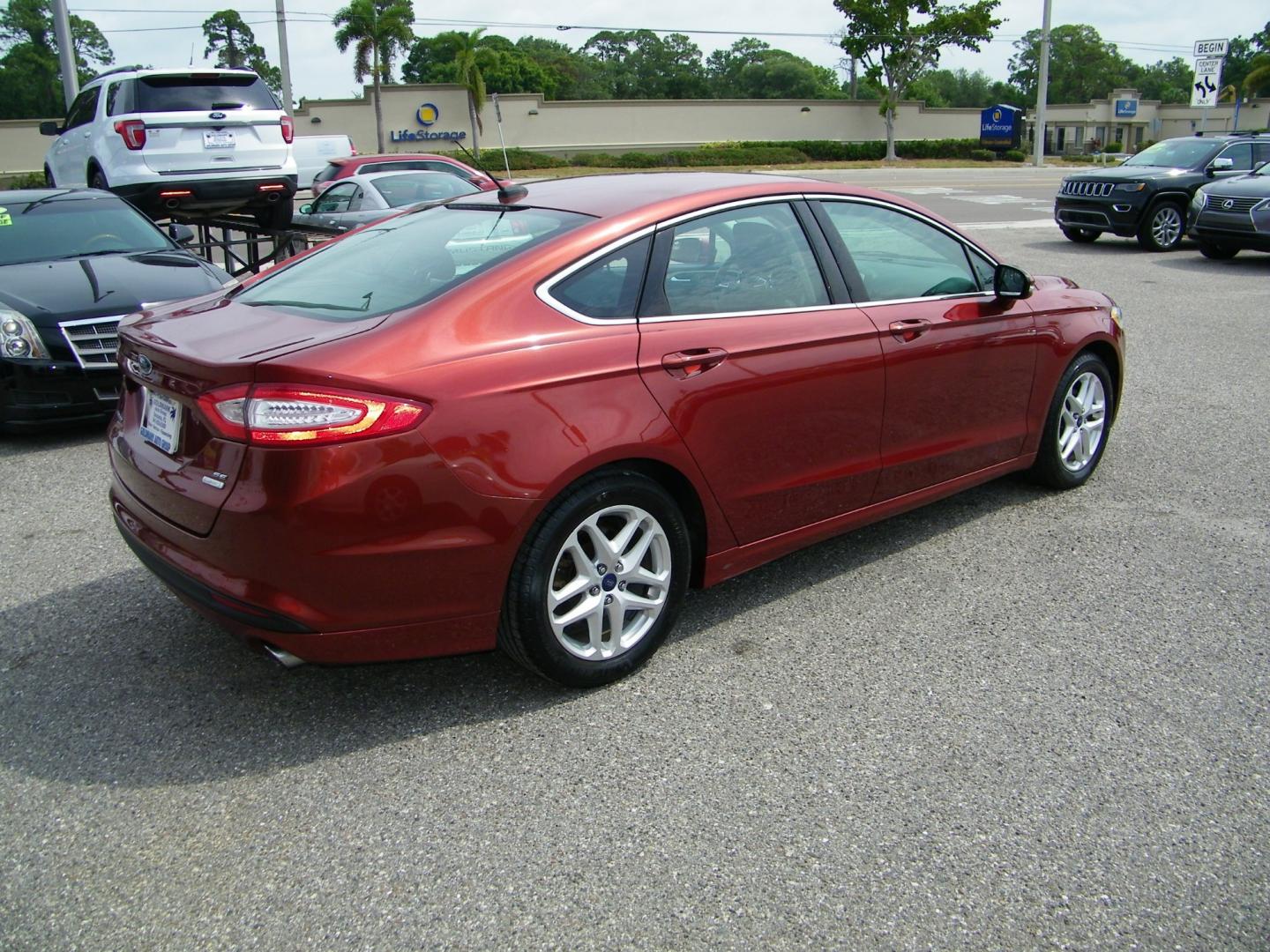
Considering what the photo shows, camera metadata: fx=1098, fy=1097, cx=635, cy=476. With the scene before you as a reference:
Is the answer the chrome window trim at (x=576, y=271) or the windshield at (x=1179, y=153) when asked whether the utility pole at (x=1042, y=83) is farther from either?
the chrome window trim at (x=576, y=271)

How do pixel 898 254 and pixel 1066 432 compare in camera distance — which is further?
pixel 1066 432

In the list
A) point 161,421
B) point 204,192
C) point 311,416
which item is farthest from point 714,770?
point 204,192

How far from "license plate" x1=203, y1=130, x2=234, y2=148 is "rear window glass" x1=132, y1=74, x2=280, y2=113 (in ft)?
0.89

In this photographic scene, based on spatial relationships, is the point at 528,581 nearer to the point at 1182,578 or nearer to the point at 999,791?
the point at 999,791

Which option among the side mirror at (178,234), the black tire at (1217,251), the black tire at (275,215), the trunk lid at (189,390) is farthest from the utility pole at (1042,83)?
the trunk lid at (189,390)

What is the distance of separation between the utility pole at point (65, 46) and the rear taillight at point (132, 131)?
10455mm

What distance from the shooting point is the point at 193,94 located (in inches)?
462

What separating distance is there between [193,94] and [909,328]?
1001 cm

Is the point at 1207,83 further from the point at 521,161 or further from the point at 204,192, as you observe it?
the point at 204,192

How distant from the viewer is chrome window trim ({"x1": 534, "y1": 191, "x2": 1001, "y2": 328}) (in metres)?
3.44

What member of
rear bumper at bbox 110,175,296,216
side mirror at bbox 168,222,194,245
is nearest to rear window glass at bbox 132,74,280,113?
rear bumper at bbox 110,175,296,216

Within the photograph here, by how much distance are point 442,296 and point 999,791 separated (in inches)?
84.3

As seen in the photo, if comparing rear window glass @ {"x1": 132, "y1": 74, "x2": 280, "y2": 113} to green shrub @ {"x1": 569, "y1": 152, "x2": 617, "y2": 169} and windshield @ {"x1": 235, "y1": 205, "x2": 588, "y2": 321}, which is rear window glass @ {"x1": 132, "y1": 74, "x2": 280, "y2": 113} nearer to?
windshield @ {"x1": 235, "y1": 205, "x2": 588, "y2": 321}

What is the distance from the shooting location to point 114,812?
295cm
